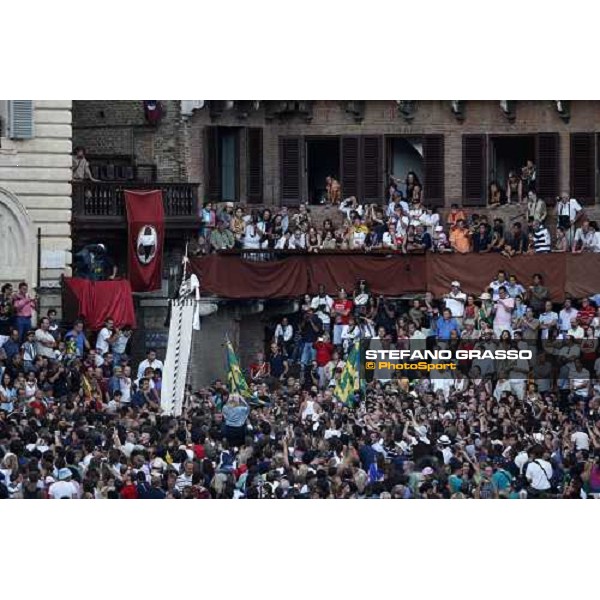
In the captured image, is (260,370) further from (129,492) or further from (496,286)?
(129,492)

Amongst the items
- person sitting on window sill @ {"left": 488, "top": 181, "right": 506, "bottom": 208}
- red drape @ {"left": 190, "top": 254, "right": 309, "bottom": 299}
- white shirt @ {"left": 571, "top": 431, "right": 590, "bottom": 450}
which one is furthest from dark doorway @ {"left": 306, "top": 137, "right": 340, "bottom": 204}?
white shirt @ {"left": 571, "top": 431, "right": 590, "bottom": 450}

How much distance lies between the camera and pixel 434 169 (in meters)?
58.1

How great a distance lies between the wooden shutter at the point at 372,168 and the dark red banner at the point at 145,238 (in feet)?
16.7

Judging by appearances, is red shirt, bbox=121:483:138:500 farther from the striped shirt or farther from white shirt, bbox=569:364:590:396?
the striped shirt

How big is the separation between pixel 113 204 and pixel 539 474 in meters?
12.7

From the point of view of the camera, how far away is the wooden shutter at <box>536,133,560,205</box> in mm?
57750

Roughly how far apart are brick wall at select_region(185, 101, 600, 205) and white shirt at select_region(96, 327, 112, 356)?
5.04 meters

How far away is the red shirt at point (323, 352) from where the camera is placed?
179 ft

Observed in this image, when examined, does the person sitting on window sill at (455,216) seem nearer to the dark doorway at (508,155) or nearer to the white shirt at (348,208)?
the dark doorway at (508,155)

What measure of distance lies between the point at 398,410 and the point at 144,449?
6059mm

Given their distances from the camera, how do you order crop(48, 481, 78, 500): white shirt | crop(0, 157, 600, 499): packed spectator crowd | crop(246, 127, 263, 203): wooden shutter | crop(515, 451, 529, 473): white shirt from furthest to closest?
1. crop(246, 127, 263, 203): wooden shutter
2. crop(515, 451, 529, 473): white shirt
3. crop(0, 157, 600, 499): packed spectator crowd
4. crop(48, 481, 78, 500): white shirt

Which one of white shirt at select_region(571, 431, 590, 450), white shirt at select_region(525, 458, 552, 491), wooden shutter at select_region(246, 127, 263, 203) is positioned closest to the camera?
white shirt at select_region(525, 458, 552, 491)

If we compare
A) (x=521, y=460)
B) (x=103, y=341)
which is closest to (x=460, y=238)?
(x=103, y=341)

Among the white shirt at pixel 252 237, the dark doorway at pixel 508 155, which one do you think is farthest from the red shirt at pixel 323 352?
the dark doorway at pixel 508 155
